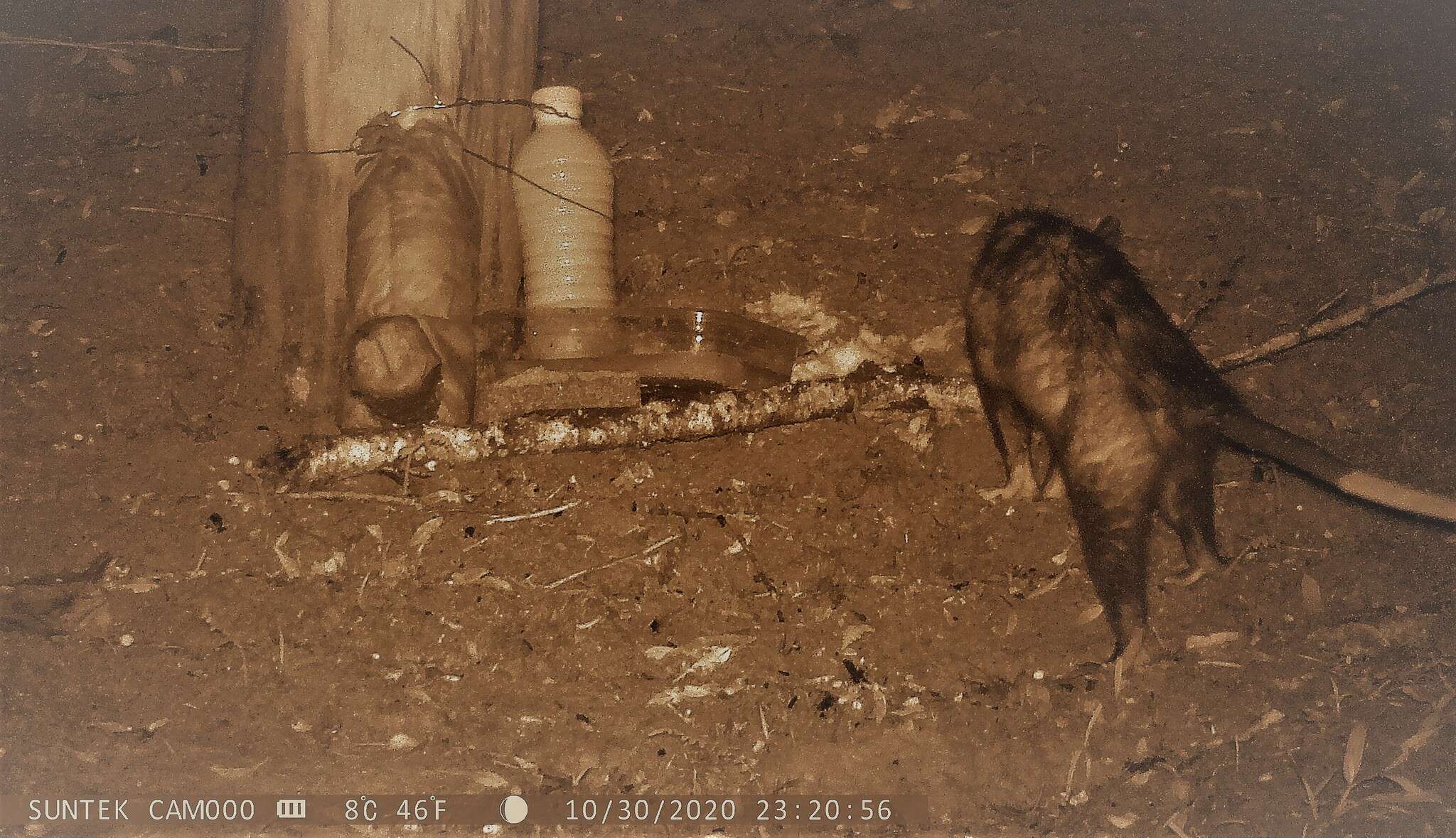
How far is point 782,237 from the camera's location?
94.9 inches

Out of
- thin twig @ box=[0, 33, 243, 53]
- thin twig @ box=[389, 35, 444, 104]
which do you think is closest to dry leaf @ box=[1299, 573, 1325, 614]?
thin twig @ box=[389, 35, 444, 104]

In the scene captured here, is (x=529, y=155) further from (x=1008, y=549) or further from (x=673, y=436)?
(x=1008, y=549)

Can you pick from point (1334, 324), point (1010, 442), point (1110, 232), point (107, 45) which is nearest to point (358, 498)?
point (107, 45)

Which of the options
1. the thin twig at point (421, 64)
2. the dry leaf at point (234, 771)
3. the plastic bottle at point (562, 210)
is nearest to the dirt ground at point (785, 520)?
the dry leaf at point (234, 771)

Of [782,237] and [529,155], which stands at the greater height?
[529,155]

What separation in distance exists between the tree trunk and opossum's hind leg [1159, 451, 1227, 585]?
2026 mm

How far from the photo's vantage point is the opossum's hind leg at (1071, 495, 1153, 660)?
2.23m

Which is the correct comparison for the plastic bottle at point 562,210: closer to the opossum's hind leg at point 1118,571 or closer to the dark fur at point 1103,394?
the dark fur at point 1103,394

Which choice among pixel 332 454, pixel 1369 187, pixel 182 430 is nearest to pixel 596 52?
pixel 332 454

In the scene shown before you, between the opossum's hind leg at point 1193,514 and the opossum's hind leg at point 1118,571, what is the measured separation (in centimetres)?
8

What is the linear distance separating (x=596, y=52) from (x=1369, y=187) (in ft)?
8.27

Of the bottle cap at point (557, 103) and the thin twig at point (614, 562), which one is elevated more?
the bottle cap at point (557, 103)

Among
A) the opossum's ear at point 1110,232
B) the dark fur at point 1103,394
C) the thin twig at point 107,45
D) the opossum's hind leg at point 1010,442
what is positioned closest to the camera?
the dark fur at point 1103,394

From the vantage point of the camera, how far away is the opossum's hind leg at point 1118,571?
A: 2.23m
